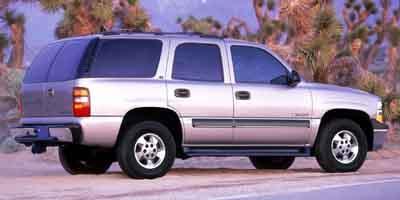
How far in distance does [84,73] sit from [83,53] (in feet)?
1.29

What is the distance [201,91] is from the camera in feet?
42.5

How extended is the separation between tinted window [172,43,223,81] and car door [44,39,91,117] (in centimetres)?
123

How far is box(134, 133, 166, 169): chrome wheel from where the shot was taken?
41.0ft

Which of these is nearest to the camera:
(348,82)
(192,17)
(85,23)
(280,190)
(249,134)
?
(280,190)

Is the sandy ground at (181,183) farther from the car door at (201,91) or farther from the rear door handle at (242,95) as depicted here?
the rear door handle at (242,95)

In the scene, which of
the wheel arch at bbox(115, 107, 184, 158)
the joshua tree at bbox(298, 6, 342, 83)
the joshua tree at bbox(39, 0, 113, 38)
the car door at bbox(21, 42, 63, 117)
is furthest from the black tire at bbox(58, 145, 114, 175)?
the joshua tree at bbox(39, 0, 113, 38)

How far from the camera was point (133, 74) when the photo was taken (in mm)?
12672

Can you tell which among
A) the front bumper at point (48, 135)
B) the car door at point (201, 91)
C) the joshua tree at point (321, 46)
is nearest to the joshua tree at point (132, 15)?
the joshua tree at point (321, 46)

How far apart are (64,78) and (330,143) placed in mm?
3883

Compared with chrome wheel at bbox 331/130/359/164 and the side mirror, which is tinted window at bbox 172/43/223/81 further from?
chrome wheel at bbox 331/130/359/164

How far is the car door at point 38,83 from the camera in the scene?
42.0 feet

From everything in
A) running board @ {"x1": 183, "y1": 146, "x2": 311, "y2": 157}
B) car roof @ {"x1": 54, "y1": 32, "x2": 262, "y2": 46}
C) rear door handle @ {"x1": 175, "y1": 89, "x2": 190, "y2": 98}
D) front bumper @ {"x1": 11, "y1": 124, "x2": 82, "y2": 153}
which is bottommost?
running board @ {"x1": 183, "y1": 146, "x2": 311, "y2": 157}

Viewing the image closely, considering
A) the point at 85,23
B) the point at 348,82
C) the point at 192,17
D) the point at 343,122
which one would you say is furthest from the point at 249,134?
the point at 192,17

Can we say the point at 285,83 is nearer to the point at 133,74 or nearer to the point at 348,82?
the point at 133,74
